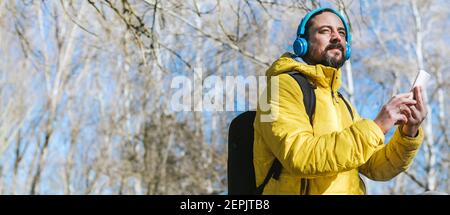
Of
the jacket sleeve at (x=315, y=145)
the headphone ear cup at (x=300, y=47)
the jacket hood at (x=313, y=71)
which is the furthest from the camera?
the headphone ear cup at (x=300, y=47)

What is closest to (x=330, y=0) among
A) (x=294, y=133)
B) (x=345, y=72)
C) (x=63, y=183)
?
(x=294, y=133)

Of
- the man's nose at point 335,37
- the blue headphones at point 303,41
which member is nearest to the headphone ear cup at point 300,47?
the blue headphones at point 303,41

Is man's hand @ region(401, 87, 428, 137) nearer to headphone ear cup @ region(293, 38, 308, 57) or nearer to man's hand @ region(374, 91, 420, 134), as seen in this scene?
man's hand @ region(374, 91, 420, 134)

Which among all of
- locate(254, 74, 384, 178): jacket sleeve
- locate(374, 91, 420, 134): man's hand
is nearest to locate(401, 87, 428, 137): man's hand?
locate(374, 91, 420, 134): man's hand

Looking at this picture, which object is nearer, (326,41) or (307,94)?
(307,94)

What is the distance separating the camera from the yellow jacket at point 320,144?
2217 mm

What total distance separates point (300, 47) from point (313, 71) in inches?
6.3

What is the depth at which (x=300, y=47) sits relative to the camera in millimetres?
2568

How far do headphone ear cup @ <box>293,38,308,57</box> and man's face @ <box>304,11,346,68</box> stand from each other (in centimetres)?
2

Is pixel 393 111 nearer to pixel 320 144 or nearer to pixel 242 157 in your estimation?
pixel 320 144

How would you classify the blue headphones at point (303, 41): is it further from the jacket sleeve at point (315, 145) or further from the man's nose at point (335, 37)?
the jacket sleeve at point (315, 145)

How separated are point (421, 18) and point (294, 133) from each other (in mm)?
15347

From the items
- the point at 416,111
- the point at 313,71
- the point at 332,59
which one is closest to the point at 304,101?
the point at 313,71
